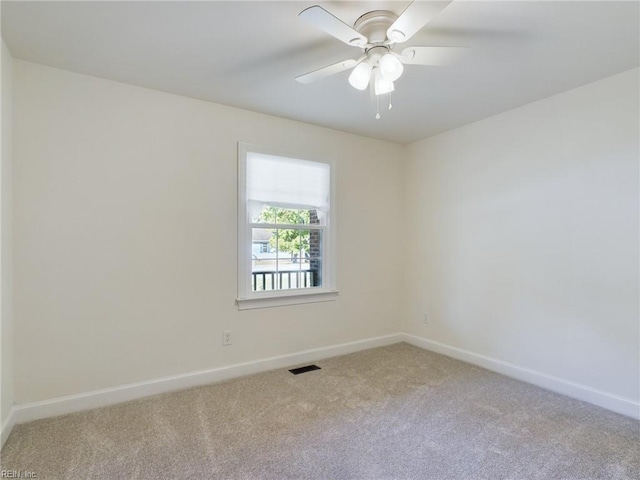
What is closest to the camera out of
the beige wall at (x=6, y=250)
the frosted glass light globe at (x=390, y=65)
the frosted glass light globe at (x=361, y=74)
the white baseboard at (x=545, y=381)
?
the frosted glass light globe at (x=390, y=65)

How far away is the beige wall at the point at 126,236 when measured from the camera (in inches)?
93.1

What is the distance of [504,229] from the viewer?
3250mm

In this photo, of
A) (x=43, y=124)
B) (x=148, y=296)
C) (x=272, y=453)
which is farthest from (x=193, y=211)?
(x=272, y=453)

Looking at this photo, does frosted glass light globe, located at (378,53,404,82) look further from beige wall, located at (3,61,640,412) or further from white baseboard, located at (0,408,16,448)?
white baseboard, located at (0,408,16,448)

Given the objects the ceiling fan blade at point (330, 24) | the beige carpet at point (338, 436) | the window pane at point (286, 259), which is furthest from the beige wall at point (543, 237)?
the ceiling fan blade at point (330, 24)

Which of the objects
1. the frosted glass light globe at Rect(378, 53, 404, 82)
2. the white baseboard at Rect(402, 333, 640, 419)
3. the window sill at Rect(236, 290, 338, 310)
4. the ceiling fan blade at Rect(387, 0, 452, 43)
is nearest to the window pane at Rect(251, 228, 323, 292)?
the window sill at Rect(236, 290, 338, 310)

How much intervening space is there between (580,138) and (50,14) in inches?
143

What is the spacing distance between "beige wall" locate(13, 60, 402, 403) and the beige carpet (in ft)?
1.29

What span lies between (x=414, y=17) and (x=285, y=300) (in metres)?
2.59

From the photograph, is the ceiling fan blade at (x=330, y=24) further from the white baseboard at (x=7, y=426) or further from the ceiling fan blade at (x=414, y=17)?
the white baseboard at (x=7, y=426)

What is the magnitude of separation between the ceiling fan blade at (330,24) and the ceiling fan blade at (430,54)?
0.25 metres

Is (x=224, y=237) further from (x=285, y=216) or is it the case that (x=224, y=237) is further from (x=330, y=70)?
(x=330, y=70)

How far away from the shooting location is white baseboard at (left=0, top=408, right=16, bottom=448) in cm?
202

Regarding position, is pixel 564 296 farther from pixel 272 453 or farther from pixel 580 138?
pixel 272 453
